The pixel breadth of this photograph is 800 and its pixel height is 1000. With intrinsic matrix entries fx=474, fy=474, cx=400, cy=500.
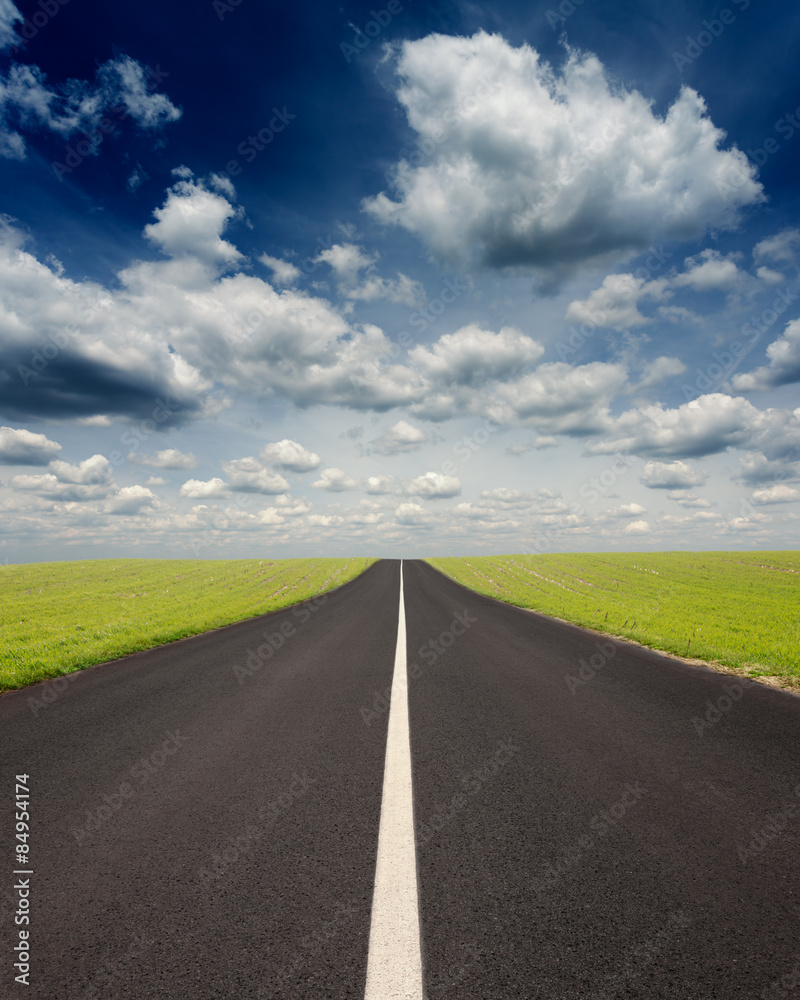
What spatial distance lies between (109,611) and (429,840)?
59.8 feet

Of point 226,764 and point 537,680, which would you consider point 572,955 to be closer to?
point 226,764

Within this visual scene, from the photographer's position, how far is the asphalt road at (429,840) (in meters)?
2.11

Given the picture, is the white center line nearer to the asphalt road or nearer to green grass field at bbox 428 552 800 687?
the asphalt road

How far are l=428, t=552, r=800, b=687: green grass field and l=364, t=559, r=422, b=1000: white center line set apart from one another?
694cm

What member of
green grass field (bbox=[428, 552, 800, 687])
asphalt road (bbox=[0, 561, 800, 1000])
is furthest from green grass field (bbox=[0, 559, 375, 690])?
green grass field (bbox=[428, 552, 800, 687])

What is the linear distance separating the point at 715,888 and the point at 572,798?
3.69 ft

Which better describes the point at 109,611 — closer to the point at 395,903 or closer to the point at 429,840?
the point at 429,840

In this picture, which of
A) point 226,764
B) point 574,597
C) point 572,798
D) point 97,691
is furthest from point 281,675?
point 574,597

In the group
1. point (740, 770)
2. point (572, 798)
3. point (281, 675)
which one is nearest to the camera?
point (572, 798)

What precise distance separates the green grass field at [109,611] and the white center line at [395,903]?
7.47 m

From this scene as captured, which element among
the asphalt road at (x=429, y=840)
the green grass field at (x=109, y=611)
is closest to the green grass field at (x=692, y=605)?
the asphalt road at (x=429, y=840)

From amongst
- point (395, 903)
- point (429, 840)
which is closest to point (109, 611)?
point (429, 840)

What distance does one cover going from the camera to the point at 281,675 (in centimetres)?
773

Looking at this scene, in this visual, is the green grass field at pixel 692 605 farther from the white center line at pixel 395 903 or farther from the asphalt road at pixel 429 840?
the white center line at pixel 395 903
